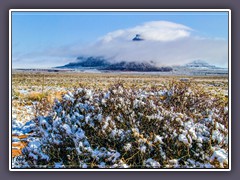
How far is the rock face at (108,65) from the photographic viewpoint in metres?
4.44

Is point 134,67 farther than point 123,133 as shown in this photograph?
Yes

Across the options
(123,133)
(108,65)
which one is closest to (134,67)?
(108,65)

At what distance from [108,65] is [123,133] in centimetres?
86

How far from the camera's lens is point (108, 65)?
4.47 m

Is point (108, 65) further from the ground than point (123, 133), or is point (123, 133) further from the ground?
point (108, 65)

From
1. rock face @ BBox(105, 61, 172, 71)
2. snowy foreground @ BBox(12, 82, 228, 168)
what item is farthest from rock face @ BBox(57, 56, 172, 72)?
snowy foreground @ BBox(12, 82, 228, 168)

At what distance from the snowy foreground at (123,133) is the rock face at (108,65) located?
0.22 m

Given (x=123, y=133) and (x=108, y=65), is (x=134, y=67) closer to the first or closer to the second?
(x=108, y=65)

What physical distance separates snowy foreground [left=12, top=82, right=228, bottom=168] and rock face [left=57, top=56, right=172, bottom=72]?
219mm

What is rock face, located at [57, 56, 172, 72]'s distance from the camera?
14.6ft

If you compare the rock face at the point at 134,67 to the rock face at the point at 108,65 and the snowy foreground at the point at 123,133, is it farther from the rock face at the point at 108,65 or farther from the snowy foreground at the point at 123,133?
the snowy foreground at the point at 123,133
